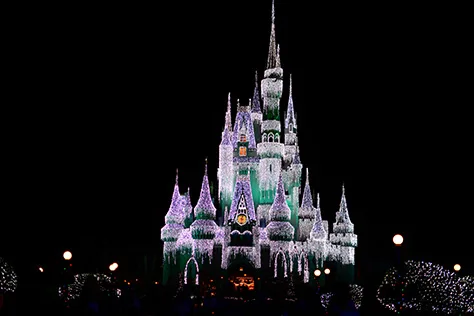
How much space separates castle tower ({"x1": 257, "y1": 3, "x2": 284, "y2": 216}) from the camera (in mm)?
43906

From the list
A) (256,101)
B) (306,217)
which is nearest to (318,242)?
(306,217)

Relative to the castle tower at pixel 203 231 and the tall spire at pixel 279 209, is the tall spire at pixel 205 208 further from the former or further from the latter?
the tall spire at pixel 279 209

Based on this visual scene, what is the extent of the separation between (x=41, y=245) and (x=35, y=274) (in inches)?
982

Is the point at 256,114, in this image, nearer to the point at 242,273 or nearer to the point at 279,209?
the point at 279,209

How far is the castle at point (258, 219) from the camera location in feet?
133

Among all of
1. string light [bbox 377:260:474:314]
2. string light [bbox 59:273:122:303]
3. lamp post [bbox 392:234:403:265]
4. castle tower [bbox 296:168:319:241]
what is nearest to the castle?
castle tower [bbox 296:168:319:241]

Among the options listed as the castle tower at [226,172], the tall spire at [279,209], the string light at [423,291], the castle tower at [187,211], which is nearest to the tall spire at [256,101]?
the castle tower at [226,172]

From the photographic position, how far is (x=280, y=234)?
40250mm

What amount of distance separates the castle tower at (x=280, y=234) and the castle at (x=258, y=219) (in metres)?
0.06

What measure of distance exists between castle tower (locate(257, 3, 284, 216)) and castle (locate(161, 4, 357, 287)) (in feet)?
0.21

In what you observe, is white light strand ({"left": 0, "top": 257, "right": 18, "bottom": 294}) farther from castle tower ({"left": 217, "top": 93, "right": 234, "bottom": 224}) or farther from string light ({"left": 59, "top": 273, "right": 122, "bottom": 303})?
castle tower ({"left": 217, "top": 93, "right": 234, "bottom": 224})

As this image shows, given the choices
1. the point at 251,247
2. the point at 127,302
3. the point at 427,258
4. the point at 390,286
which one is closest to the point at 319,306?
the point at 127,302

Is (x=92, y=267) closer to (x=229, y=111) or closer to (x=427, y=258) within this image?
(x=229, y=111)

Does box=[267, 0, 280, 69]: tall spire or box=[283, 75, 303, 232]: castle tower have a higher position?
box=[267, 0, 280, 69]: tall spire
